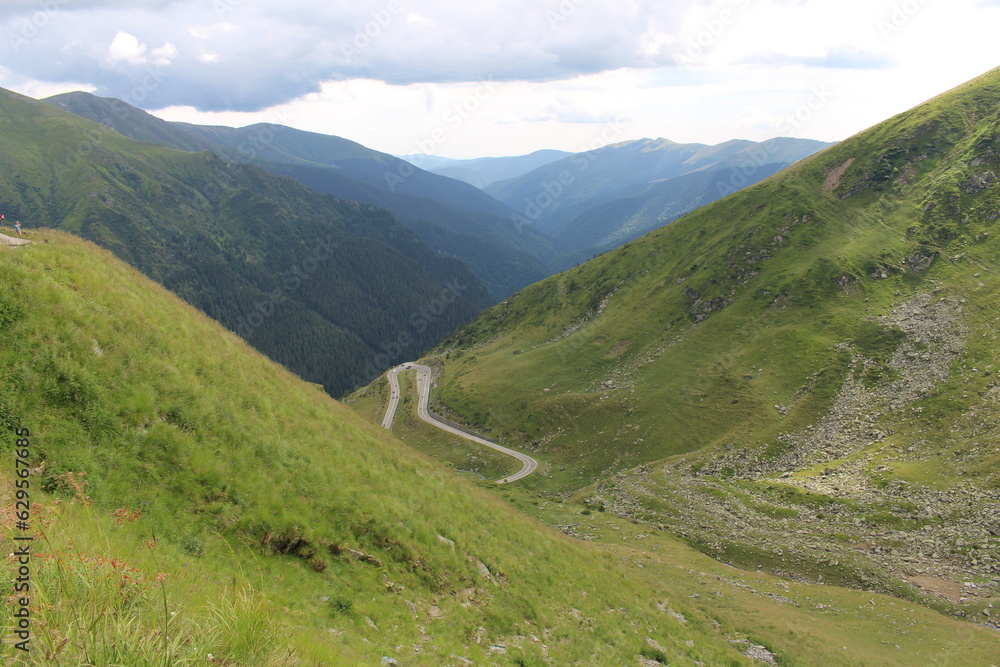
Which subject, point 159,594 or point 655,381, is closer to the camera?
point 159,594

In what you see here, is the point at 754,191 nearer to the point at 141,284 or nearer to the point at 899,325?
the point at 899,325

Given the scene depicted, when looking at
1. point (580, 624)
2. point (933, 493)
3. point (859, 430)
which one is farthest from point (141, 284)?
point (859, 430)

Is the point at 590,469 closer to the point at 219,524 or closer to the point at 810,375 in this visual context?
the point at 810,375

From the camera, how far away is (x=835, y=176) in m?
118

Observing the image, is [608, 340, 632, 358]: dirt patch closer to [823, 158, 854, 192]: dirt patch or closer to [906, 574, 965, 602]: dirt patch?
[823, 158, 854, 192]: dirt patch

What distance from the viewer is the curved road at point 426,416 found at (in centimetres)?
8612

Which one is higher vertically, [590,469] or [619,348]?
[619,348]

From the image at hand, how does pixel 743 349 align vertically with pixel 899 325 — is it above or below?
below

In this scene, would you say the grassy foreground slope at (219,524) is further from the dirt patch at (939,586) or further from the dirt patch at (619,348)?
the dirt patch at (619,348)

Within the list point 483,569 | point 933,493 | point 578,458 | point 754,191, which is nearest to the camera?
point 483,569

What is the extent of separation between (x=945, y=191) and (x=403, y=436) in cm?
11989

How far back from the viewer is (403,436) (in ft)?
363

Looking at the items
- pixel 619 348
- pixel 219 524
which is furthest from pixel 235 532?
pixel 619 348

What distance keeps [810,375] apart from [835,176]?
72201mm
